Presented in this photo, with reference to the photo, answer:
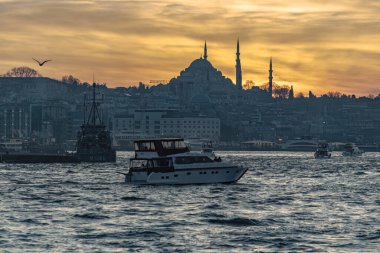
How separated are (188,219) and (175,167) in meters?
25.3

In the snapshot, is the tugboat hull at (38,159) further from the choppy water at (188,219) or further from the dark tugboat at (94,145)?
the choppy water at (188,219)

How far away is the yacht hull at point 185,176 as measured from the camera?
75.4 metres

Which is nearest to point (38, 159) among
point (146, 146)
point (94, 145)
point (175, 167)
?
point (94, 145)

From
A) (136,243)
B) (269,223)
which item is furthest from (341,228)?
(136,243)

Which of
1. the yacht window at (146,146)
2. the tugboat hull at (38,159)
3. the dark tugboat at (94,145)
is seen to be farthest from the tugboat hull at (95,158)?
the yacht window at (146,146)

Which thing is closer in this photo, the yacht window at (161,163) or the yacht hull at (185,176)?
the yacht hull at (185,176)

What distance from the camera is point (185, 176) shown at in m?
75.4

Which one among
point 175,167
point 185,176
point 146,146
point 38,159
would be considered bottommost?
point 38,159

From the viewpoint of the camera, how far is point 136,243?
4106 cm

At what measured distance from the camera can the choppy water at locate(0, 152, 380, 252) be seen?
40812 mm

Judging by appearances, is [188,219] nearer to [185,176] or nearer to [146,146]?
[185,176]

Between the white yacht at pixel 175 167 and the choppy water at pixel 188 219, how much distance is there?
131 cm

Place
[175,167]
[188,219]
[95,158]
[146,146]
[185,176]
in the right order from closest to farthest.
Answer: [188,219]
[185,176]
[175,167]
[146,146]
[95,158]

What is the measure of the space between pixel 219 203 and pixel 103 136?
101146 mm
